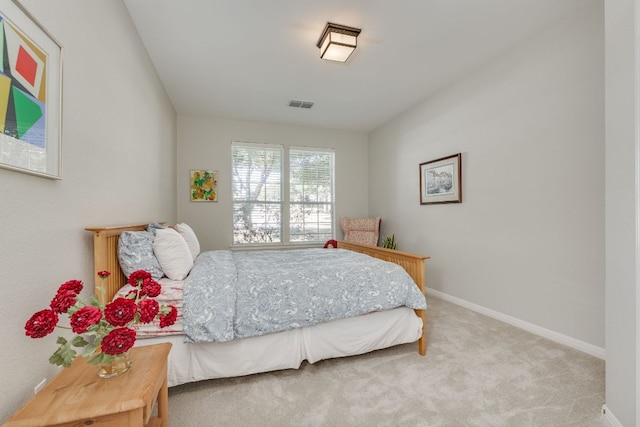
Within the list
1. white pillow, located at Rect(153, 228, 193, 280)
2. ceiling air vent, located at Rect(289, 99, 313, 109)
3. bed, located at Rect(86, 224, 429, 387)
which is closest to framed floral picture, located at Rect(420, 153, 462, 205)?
bed, located at Rect(86, 224, 429, 387)

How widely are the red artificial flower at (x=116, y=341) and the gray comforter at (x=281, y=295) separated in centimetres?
64

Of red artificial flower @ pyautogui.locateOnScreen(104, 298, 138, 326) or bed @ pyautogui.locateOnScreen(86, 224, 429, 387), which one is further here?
bed @ pyautogui.locateOnScreen(86, 224, 429, 387)

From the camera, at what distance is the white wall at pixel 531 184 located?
2.25 metres

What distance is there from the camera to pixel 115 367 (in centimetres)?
114

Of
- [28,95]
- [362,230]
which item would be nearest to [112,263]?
[28,95]

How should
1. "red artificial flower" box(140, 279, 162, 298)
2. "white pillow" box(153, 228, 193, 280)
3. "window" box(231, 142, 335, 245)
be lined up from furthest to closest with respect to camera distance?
1. "window" box(231, 142, 335, 245)
2. "white pillow" box(153, 228, 193, 280)
3. "red artificial flower" box(140, 279, 162, 298)

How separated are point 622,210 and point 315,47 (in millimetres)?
2618

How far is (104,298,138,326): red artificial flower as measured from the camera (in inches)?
41.5

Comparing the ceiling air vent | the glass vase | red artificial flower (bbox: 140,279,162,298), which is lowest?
the glass vase

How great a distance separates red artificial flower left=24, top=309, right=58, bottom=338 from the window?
12.8ft

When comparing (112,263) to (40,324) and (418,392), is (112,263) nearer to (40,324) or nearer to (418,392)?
(40,324)

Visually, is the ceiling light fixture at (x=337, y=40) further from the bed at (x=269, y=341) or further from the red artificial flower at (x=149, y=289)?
the red artificial flower at (x=149, y=289)

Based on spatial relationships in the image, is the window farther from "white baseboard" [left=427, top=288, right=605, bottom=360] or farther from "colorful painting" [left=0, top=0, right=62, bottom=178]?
"colorful painting" [left=0, top=0, right=62, bottom=178]

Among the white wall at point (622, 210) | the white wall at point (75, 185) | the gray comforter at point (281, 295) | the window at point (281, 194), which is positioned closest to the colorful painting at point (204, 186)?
the window at point (281, 194)
